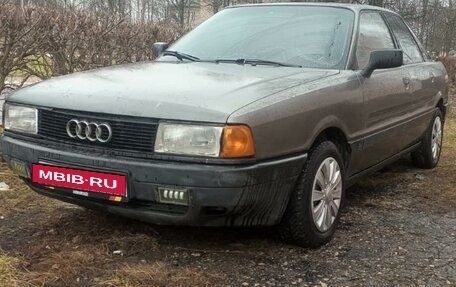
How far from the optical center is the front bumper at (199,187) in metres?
2.75

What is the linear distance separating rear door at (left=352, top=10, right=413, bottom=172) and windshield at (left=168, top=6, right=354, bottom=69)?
0.19 m

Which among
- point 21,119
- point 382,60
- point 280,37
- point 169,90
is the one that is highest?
point 280,37

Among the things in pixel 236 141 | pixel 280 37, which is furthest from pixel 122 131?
pixel 280 37

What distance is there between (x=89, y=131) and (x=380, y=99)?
2150mm

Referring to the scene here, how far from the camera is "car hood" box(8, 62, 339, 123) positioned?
9.30 feet

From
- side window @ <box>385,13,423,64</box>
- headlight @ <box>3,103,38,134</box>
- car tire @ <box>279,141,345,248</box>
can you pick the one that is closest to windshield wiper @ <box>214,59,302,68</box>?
car tire @ <box>279,141,345,248</box>

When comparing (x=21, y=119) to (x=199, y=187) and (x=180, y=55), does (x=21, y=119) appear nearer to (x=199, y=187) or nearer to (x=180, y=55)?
(x=199, y=187)

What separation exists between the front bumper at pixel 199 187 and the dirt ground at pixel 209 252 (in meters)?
0.28

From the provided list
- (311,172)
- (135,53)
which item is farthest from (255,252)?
(135,53)

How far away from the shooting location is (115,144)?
9.56 feet

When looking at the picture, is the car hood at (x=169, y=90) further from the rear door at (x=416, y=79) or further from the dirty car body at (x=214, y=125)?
the rear door at (x=416, y=79)

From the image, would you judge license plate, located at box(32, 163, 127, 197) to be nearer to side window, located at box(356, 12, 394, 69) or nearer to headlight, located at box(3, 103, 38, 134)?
headlight, located at box(3, 103, 38, 134)

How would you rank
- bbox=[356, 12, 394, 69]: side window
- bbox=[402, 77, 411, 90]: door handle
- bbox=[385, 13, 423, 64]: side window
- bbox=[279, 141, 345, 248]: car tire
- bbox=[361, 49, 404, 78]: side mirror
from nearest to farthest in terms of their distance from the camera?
bbox=[279, 141, 345, 248]: car tire < bbox=[361, 49, 404, 78]: side mirror < bbox=[356, 12, 394, 69]: side window < bbox=[402, 77, 411, 90]: door handle < bbox=[385, 13, 423, 64]: side window

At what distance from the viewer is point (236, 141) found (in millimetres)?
2738
